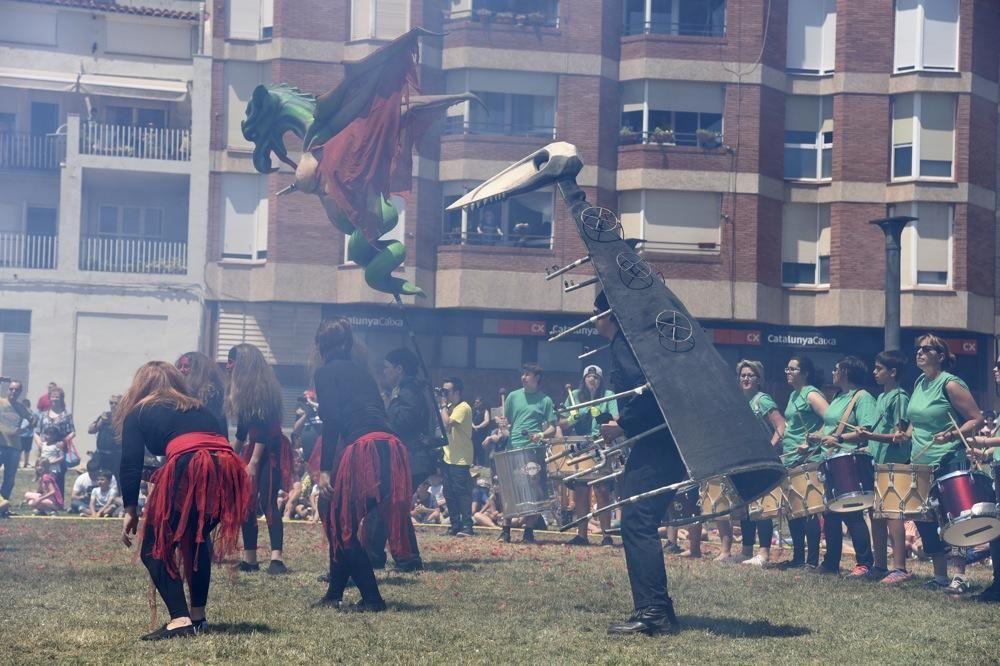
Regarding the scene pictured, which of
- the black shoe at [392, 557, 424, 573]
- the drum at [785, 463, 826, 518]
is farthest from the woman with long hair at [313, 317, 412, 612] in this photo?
the drum at [785, 463, 826, 518]

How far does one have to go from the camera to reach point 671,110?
105ft

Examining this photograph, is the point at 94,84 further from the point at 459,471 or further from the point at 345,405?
the point at 345,405

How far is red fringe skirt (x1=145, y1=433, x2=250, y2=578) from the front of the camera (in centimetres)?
745

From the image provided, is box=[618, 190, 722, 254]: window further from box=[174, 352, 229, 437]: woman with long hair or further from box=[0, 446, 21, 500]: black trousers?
box=[174, 352, 229, 437]: woman with long hair

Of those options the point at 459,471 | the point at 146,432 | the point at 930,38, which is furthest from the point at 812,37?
the point at 146,432

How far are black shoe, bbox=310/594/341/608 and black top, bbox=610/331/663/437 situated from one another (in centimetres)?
211

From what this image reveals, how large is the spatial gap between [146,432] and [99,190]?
1105 inches

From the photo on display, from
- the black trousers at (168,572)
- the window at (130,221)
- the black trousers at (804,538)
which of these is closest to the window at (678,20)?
the window at (130,221)

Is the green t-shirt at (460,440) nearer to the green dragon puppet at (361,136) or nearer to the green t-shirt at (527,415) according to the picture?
the green t-shirt at (527,415)

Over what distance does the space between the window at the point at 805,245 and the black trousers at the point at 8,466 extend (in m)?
20.3

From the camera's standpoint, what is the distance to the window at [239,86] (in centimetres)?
3164

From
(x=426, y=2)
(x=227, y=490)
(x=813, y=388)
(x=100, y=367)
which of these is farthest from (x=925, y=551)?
(x=100, y=367)

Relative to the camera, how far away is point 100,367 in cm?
3123

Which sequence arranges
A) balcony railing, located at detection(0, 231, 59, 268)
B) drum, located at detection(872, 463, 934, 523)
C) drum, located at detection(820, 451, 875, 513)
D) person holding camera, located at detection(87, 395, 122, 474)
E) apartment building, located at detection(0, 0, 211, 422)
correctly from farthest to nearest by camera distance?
balcony railing, located at detection(0, 231, 59, 268) < apartment building, located at detection(0, 0, 211, 422) < person holding camera, located at detection(87, 395, 122, 474) < drum, located at detection(820, 451, 875, 513) < drum, located at detection(872, 463, 934, 523)
